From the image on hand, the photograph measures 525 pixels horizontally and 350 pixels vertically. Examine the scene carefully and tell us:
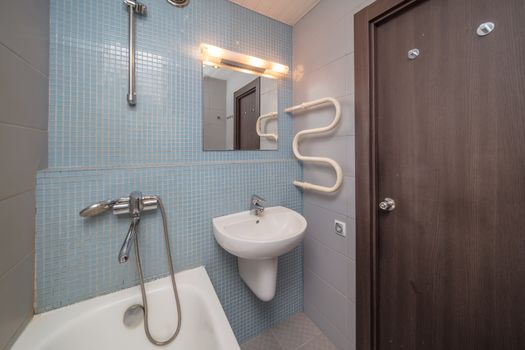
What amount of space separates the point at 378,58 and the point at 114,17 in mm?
1368

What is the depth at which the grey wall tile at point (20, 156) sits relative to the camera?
0.63 metres

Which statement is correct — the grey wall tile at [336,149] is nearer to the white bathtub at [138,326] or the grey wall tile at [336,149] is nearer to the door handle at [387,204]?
the door handle at [387,204]

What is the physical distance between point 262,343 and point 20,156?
5.31ft

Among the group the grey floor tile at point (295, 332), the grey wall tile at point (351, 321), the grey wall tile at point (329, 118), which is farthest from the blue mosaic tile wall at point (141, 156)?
the grey wall tile at point (351, 321)

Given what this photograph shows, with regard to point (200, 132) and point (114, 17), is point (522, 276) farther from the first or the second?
point (114, 17)

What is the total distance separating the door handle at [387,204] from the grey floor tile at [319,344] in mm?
1005

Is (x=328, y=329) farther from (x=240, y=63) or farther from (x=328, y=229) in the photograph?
(x=240, y=63)

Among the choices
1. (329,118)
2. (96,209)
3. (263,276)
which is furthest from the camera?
(329,118)

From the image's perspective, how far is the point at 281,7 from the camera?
1325 millimetres

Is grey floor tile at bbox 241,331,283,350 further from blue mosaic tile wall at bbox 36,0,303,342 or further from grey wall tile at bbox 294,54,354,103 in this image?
grey wall tile at bbox 294,54,354,103

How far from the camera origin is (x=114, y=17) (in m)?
0.98

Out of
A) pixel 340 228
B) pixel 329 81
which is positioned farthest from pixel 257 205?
pixel 329 81

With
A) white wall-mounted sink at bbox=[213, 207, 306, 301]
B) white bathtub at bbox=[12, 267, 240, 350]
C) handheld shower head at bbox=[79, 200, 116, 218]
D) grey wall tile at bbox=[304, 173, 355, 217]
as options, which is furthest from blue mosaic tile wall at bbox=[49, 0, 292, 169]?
white bathtub at bbox=[12, 267, 240, 350]

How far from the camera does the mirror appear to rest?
1.22 m
